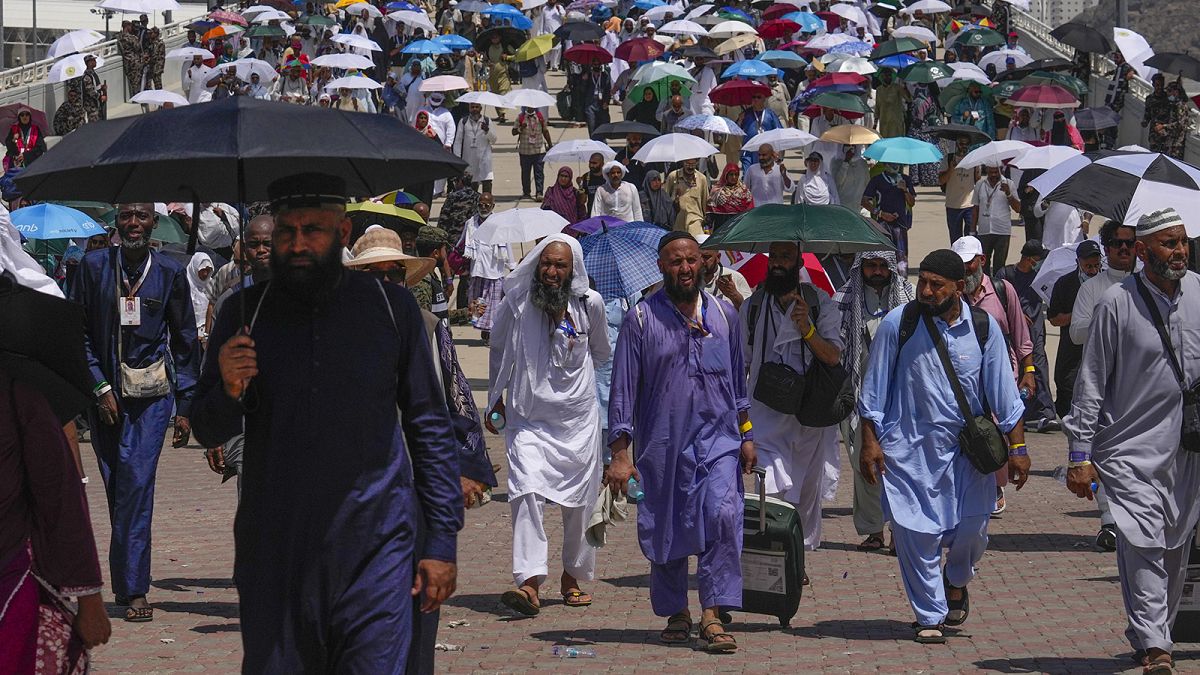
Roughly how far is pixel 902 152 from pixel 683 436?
490 inches

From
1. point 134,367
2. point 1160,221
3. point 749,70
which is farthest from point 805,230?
point 749,70

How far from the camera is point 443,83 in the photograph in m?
26.9

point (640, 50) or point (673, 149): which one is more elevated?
point (640, 50)

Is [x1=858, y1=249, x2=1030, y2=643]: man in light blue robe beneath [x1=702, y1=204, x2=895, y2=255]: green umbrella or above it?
beneath

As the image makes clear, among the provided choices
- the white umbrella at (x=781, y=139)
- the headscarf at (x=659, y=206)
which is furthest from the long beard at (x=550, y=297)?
the white umbrella at (x=781, y=139)

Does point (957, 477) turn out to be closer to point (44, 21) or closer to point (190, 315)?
point (190, 315)

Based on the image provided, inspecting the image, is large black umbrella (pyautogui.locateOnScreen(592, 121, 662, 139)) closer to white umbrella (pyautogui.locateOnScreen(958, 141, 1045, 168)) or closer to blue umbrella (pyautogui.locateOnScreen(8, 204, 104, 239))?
white umbrella (pyautogui.locateOnScreen(958, 141, 1045, 168))

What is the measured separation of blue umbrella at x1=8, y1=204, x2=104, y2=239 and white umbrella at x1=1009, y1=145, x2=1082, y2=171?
323 inches

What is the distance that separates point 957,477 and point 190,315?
367 cm

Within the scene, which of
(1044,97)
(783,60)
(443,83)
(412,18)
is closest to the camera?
(1044,97)

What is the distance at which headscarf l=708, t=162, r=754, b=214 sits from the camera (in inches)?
764

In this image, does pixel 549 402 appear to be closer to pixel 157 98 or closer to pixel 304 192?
pixel 304 192

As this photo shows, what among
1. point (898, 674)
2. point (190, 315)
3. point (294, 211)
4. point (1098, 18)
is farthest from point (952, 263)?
point (1098, 18)

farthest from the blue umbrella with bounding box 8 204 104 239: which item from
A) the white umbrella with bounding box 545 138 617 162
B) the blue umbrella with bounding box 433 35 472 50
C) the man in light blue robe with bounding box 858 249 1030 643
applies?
the blue umbrella with bounding box 433 35 472 50
